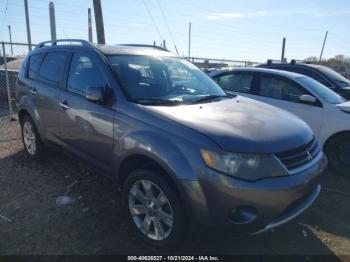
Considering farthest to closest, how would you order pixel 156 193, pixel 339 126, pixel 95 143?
pixel 339 126 < pixel 95 143 < pixel 156 193

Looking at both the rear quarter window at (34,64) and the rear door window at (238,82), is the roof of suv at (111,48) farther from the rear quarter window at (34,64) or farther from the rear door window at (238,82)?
the rear door window at (238,82)

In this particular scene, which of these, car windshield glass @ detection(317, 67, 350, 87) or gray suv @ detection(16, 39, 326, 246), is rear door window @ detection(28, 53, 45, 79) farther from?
car windshield glass @ detection(317, 67, 350, 87)

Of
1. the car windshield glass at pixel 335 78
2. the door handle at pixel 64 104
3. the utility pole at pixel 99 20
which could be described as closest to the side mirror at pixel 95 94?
the door handle at pixel 64 104

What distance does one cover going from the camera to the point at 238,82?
6.73 m

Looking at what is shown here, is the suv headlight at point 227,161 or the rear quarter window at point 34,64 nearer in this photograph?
the suv headlight at point 227,161

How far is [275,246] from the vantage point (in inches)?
133

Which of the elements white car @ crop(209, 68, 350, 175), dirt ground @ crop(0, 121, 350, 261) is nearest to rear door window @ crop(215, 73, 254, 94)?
white car @ crop(209, 68, 350, 175)

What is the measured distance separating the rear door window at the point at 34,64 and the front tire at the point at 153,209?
2790mm

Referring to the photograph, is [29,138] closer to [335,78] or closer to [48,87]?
[48,87]

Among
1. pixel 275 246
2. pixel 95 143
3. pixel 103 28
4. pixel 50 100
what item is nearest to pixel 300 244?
pixel 275 246

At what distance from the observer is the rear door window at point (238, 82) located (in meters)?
6.56

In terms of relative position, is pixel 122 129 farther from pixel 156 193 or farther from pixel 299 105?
pixel 299 105

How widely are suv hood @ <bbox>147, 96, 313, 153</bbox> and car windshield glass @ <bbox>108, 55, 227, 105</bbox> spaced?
0.27 m

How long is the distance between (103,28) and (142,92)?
851 centimetres
